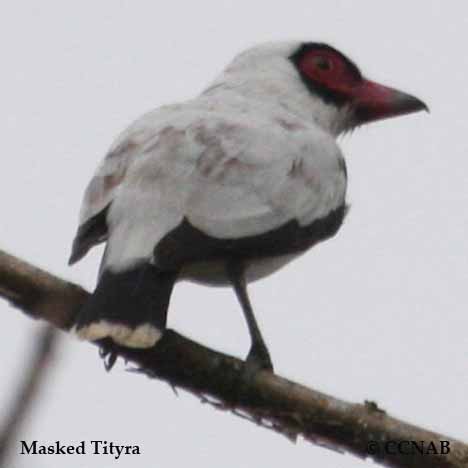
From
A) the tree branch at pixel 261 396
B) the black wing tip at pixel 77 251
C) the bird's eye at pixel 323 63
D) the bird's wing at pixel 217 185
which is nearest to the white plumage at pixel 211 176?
the bird's wing at pixel 217 185

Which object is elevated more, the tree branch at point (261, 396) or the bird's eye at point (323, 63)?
the bird's eye at point (323, 63)

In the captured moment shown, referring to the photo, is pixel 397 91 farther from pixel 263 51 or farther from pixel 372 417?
pixel 372 417

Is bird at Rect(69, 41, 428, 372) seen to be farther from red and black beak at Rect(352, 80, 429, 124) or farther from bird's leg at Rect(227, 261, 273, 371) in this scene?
red and black beak at Rect(352, 80, 429, 124)

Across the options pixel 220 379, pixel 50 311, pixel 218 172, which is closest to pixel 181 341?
pixel 220 379

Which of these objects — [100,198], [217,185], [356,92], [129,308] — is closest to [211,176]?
[217,185]

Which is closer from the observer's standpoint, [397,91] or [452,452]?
Result: [452,452]

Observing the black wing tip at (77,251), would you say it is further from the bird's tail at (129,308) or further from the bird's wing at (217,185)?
the bird's tail at (129,308)

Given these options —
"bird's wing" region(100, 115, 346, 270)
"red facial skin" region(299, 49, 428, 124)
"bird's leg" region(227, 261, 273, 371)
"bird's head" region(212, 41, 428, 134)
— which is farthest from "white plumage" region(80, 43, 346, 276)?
"red facial skin" region(299, 49, 428, 124)
